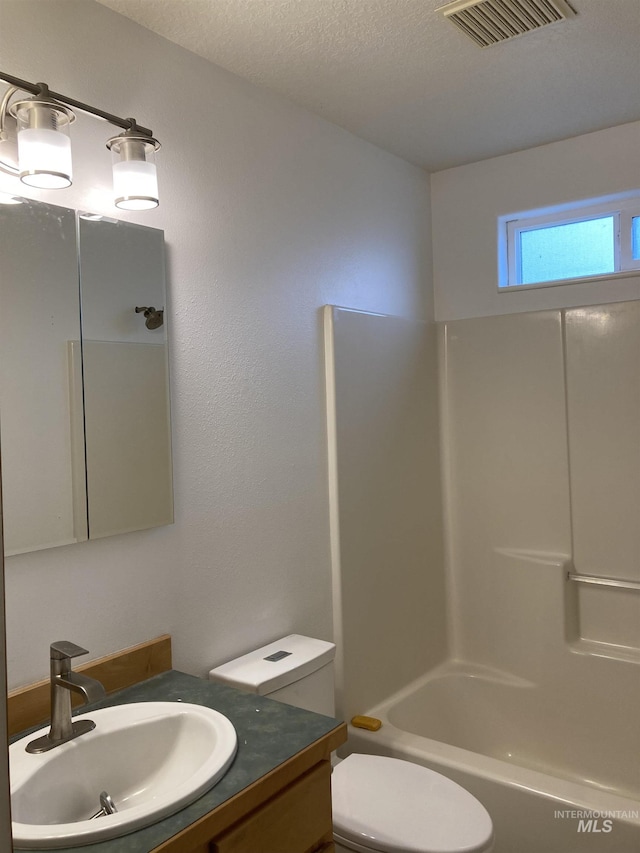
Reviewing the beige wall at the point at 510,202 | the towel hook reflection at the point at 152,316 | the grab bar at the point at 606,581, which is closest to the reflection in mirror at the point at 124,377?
the towel hook reflection at the point at 152,316

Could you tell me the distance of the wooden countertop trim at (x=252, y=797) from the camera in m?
1.15

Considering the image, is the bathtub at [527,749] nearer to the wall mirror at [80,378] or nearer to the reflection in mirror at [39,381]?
the wall mirror at [80,378]

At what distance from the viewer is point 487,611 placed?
3.00m

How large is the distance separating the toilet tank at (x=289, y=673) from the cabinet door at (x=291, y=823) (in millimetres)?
451

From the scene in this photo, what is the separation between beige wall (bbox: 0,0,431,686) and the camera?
5.44ft

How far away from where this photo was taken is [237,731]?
149cm

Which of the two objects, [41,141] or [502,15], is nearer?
[41,141]

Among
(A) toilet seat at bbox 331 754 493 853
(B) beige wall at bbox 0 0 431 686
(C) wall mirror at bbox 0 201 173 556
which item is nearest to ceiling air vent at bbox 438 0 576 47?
(B) beige wall at bbox 0 0 431 686

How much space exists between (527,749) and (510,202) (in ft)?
7.26

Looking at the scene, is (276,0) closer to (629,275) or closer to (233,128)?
(233,128)

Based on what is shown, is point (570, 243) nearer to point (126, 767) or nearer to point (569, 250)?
point (569, 250)

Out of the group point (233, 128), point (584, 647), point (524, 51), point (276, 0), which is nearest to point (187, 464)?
point (233, 128)

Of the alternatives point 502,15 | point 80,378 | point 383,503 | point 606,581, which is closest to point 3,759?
point 80,378

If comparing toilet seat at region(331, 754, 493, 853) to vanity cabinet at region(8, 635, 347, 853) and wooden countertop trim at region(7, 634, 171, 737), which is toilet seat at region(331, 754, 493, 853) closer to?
vanity cabinet at region(8, 635, 347, 853)
